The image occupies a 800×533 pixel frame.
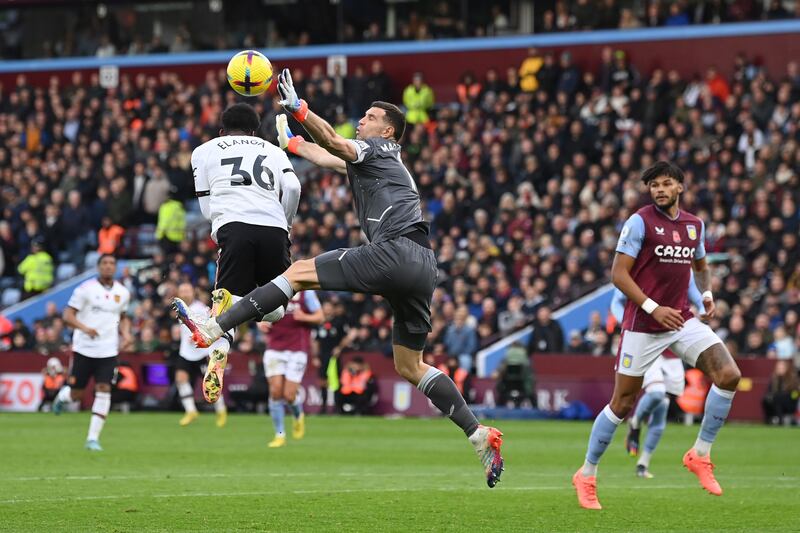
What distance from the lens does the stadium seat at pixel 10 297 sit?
114 feet

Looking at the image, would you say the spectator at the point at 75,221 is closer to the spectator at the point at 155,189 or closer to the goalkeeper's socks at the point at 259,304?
the spectator at the point at 155,189

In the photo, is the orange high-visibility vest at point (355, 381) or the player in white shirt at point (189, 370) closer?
the player in white shirt at point (189, 370)

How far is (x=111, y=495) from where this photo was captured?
1184cm

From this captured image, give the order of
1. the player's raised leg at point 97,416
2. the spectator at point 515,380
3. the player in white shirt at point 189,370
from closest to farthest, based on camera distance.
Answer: the player's raised leg at point 97,416
the player in white shirt at point 189,370
the spectator at point 515,380

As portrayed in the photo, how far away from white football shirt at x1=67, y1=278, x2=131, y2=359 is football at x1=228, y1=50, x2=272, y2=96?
8.01 meters

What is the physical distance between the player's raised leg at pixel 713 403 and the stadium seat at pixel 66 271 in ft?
84.7

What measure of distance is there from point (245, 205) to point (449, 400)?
232 cm

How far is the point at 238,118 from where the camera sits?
38.5 ft

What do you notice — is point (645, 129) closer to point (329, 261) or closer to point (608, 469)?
point (608, 469)

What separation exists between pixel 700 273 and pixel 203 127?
25197mm

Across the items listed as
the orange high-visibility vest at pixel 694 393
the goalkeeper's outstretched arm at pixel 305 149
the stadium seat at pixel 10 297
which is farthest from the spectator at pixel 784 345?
the stadium seat at pixel 10 297

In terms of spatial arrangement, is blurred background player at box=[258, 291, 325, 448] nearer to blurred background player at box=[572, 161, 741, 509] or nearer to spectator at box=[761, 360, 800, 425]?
blurred background player at box=[572, 161, 741, 509]

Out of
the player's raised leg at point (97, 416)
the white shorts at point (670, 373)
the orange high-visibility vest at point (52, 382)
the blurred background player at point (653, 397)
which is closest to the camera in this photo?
the blurred background player at point (653, 397)

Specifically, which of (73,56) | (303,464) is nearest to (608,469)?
(303,464)
